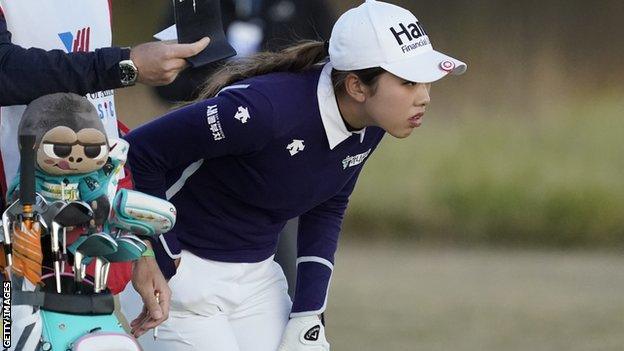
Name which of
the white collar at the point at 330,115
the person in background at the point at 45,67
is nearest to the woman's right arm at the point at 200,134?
the white collar at the point at 330,115

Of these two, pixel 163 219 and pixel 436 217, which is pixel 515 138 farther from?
pixel 163 219

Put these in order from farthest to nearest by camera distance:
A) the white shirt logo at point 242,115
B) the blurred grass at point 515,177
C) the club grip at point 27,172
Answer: the blurred grass at point 515,177 → the white shirt logo at point 242,115 → the club grip at point 27,172

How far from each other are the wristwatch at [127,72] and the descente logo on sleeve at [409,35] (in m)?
0.66

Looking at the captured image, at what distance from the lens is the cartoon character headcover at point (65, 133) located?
8.39ft

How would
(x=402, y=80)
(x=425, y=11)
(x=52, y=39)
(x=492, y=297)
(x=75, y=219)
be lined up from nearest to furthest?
(x=75, y=219) → (x=52, y=39) → (x=402, y=80) → (x=492, y=297) → (x=425, y=11)

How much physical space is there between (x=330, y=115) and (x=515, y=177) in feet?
13.0

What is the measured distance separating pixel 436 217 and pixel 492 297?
1005mm

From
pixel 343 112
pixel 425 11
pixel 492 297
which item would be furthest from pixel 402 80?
pixel 425 11

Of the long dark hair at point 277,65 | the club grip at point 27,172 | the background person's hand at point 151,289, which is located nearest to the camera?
the club grip at point 27,172

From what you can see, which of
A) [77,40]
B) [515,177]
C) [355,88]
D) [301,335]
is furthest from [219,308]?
[515,177]

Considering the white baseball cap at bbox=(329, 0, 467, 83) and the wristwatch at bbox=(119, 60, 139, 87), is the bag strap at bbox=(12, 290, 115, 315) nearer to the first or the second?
the wristwatch at bbox=(119, 60, 139, 87)

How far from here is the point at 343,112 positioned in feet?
10.4

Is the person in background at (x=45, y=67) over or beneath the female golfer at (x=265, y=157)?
over

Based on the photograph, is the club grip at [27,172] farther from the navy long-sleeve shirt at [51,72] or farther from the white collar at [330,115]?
the white collar at [330,115]
